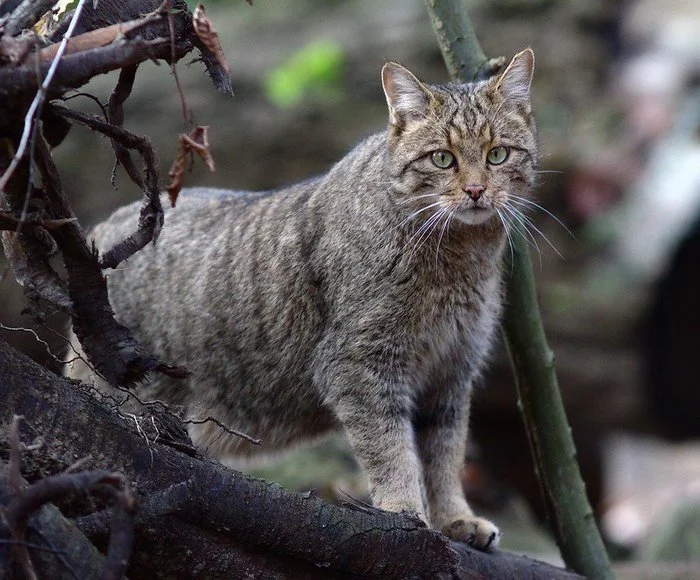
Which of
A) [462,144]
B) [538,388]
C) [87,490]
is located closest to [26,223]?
[87,490]

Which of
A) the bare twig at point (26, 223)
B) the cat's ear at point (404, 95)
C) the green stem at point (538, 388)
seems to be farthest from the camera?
the green stem at point (538, 388)

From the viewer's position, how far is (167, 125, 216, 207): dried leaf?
261 centimetres

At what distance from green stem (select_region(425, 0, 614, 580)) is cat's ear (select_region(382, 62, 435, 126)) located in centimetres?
45

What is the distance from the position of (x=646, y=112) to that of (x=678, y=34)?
2.93 feet

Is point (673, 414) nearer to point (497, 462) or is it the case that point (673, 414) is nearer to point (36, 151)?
point (497, 462)

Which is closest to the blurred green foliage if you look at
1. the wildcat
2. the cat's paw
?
the wildcat

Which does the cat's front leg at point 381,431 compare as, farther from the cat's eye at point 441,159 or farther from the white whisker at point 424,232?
the cat's eye at point 441,159

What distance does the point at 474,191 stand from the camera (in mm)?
4008

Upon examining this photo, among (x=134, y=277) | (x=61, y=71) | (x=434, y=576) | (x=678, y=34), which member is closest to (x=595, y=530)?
(x=434, y=576)

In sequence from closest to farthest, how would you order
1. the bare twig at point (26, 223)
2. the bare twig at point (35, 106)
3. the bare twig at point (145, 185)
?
the bare twig at point (35, 106)
the bare twig at point (26, 223)
the bare twig at point (145, 185)

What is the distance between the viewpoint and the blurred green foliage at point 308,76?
9156 mm

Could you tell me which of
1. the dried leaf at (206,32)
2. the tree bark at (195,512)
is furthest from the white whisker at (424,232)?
the dried leaf at (206,32)

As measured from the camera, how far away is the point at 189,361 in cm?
474

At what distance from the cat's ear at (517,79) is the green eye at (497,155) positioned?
9.8 inches
